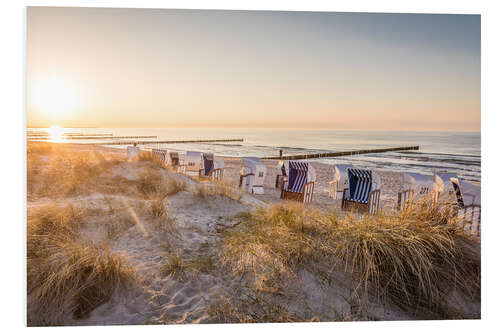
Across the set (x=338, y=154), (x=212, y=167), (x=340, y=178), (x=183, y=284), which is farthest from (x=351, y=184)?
(x=338, y=154)

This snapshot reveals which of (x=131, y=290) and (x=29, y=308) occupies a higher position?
(x=131, y=290)

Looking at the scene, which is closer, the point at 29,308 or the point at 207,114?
the point at 29,308

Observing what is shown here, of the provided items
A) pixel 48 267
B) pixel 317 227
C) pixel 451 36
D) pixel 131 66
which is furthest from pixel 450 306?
pixel 131 66

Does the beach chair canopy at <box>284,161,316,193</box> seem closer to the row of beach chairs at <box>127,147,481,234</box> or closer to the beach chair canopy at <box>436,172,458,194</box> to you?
the row of beach chairs at <box>127,147,481,234</box>

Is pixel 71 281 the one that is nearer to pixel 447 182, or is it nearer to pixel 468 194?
pixel 468 194

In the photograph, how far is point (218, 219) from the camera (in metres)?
4.13

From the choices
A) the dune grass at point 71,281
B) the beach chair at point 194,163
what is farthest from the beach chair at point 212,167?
the dune grass at point 71,281

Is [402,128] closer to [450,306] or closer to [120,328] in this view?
[450,306]

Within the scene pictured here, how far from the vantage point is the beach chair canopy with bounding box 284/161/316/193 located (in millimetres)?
7062

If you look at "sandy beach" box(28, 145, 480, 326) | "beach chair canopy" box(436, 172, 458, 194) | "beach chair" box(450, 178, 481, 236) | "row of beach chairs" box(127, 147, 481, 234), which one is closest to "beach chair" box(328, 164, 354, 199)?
"row of beach chairs" box(127, 147, 481, 234)

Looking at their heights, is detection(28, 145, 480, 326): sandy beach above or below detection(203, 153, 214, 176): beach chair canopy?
below

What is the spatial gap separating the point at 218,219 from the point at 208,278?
1503 millimetres

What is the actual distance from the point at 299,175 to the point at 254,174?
4.57ft

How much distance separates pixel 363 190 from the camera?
21.3ft
